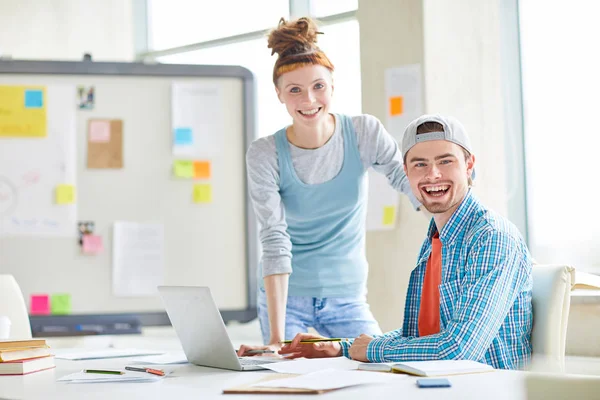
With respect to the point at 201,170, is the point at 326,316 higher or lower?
lower

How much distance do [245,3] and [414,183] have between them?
2.45 metres

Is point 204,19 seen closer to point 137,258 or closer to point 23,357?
point 137,258

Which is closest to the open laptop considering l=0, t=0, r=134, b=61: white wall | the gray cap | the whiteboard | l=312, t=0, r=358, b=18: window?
the gray cap

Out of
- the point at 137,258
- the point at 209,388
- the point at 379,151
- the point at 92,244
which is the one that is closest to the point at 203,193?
the point at 137,258

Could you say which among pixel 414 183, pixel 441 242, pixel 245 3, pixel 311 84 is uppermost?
pixel 245 3

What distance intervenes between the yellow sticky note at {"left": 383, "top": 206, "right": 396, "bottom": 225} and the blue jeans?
87 cm

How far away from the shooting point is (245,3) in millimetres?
3863

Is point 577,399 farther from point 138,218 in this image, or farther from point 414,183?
point 138,218

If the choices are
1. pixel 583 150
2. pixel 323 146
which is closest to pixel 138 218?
pixel 323 146

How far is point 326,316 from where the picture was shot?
82.0 inches

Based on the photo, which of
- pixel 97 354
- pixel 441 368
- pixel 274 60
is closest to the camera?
pixel 441 368

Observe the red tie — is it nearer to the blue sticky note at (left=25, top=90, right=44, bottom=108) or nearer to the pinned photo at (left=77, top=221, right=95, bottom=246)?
the pinned photo at (left=77, top=221, right=95, bottom=246)

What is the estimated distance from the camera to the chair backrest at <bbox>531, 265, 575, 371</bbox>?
1519 millimetres

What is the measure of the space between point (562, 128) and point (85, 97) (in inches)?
72.8
